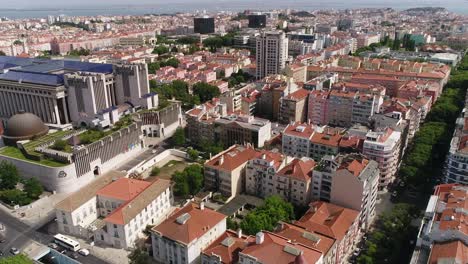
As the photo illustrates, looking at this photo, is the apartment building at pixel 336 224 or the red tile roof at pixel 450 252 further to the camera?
the apartment building at pixel 336 224

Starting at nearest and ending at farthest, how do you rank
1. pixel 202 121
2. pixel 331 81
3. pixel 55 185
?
pixel 55 185 < pixel 202 121 < pixel 331 81

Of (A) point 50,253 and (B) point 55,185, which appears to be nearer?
(A) point 50,253

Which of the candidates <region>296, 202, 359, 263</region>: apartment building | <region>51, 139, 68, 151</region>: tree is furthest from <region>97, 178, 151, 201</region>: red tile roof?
<region>296, 202, 359, 263</region>: apartment building

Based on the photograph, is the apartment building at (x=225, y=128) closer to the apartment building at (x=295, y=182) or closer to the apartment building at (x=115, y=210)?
the apartment building at (x=295, y=182)

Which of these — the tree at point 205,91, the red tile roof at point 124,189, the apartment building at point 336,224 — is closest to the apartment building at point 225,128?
the red tile roof at point 124,189

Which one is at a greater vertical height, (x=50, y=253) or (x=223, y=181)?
(x=223, y=181)

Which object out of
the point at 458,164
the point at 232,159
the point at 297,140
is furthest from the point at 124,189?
the point at 458,164

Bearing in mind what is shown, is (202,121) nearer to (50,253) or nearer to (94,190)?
(94,190)

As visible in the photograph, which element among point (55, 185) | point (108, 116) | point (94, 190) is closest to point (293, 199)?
point (94, 190)
